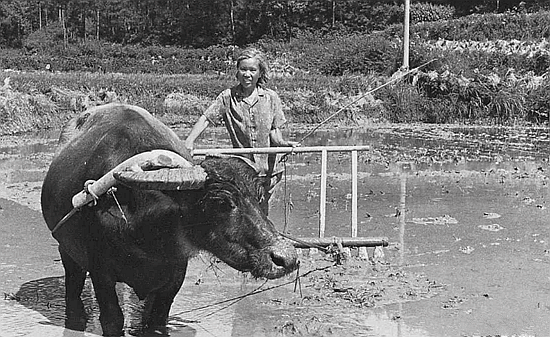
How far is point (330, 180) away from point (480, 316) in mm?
6792

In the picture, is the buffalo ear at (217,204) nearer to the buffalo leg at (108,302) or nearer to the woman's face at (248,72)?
the buffalo leg at (108,302)

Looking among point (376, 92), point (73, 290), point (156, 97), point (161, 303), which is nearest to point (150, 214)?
point (161, 303)

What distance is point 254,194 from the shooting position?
13.8ft

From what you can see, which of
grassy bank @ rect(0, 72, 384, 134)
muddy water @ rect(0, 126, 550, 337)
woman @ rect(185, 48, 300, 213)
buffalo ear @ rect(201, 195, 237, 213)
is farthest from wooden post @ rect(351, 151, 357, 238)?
grassy bank @ rect(0, 72, 384, 134)

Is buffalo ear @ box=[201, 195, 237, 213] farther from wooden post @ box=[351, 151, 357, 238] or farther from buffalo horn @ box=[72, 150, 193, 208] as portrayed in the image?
wooden post @ box=[351, 151, 357, 238]

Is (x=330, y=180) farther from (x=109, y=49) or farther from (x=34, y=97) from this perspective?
(x=109, y=49)

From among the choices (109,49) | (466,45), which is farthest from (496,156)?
(109,49)

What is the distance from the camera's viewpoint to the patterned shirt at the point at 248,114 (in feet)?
19.3

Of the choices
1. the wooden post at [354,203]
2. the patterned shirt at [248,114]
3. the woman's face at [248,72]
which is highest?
the woman's face at [248,72]

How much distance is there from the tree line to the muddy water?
37558mm

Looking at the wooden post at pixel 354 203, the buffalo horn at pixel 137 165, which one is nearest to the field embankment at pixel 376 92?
the wooden post at pixel 354 203

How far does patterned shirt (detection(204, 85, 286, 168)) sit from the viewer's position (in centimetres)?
588

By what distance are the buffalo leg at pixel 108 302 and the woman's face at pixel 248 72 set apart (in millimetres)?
1735

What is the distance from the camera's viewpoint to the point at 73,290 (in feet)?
18.8
